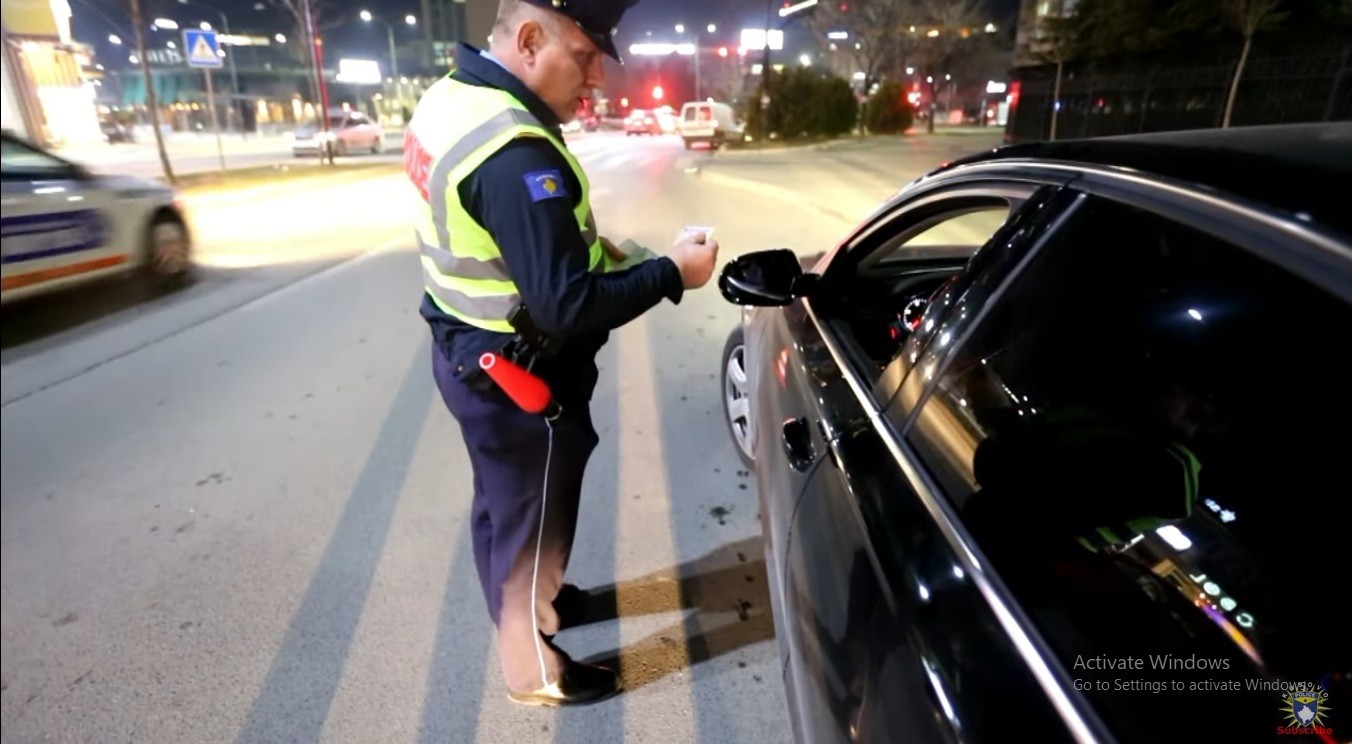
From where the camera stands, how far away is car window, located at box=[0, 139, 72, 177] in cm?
560

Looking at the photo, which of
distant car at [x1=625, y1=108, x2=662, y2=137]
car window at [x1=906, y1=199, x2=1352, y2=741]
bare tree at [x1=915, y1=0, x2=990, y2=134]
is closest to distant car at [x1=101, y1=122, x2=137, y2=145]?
distant car at [x1=625, y1=108, x2=662, y2=137]

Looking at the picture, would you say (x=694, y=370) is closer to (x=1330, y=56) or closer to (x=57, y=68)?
(x=1330, y=56)

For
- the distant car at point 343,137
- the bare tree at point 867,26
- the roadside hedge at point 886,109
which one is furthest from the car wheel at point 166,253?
the distant car at point 343,137

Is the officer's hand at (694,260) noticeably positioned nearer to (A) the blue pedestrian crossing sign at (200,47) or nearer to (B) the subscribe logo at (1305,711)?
(B) the subscribe logo at (1305,711)

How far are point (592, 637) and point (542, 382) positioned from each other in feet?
3.61

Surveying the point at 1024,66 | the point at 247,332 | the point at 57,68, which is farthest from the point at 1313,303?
the point at 57,68

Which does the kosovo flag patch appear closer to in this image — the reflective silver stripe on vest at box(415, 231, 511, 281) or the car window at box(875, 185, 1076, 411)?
the reflective silver stripe on vest at box(415, 231, 511, 281)

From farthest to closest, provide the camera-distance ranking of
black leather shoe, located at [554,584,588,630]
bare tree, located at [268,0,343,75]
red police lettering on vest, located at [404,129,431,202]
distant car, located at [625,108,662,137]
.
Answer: distant car, located at [625,108,662,137] < bare tree, located at [268,0,343,75] < black leather shoe, located at [554,584,588,630] < red police lettering on vest, located at [404,129,431,202]

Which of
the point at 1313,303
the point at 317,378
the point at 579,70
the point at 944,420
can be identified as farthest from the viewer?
the point at 317,378

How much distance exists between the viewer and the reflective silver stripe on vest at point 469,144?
1484 millimetres

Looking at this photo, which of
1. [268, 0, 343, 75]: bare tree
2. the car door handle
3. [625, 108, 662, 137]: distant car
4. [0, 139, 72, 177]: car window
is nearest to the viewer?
the car door handle

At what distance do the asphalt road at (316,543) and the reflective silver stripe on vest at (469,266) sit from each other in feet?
4.13

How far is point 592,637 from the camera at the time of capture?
8.04ft

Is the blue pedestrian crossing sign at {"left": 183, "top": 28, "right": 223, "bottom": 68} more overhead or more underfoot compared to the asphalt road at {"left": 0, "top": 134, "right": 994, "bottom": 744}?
more overhead
